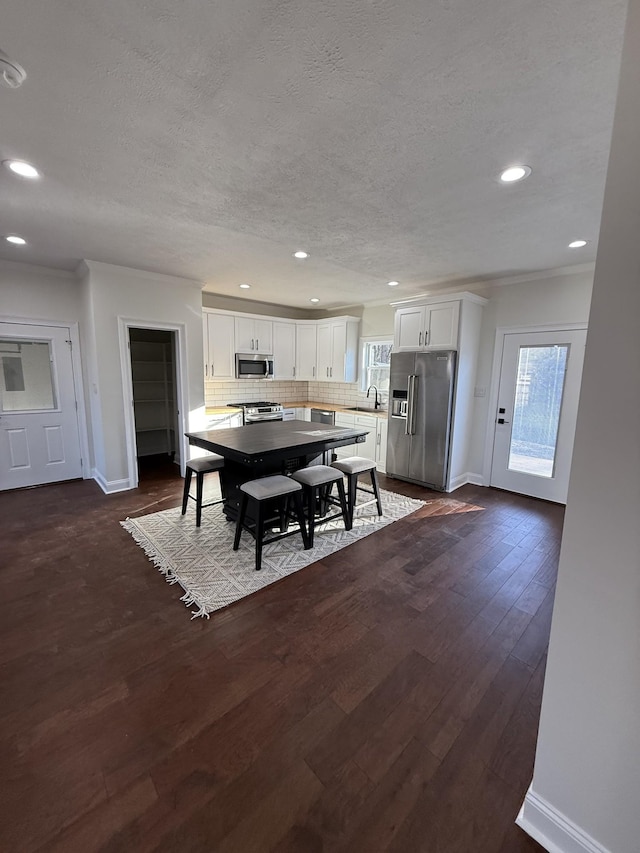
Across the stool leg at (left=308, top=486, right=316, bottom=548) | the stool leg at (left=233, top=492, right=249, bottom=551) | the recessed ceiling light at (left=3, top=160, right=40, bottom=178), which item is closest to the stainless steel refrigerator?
the stool leg at (left=308, top=486, right=316, bottom=548)

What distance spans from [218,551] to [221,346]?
3418mm

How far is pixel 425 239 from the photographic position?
121 inches

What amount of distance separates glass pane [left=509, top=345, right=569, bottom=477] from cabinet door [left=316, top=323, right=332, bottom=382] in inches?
118

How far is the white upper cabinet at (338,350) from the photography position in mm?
5902

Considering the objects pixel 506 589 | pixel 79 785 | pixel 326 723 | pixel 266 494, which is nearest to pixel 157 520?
pixel 266 494

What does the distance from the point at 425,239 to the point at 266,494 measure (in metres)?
2.57

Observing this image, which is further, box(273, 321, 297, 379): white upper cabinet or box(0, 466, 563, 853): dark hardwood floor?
box(273, 321, 297, 379): white upper cabinet

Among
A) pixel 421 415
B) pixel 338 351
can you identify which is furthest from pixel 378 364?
pixel 421 415

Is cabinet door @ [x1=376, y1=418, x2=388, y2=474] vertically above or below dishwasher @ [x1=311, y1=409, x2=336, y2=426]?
below

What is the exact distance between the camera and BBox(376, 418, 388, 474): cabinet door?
513 cm

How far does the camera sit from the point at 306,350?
635 cm

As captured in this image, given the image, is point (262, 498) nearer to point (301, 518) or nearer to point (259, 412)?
point (301, 518)

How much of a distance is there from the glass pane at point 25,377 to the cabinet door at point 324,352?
388 centimetres

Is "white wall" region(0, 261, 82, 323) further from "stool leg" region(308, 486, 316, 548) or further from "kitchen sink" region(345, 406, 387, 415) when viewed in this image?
"kitchen sink" region(345, 406, 387, 415)
